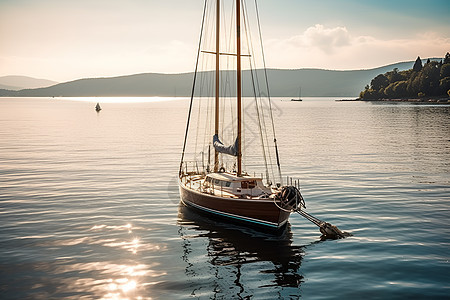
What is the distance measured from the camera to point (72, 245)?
25984mm

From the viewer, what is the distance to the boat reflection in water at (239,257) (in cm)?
2069

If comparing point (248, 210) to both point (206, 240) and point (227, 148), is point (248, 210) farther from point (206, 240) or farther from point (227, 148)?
point (227, 148)

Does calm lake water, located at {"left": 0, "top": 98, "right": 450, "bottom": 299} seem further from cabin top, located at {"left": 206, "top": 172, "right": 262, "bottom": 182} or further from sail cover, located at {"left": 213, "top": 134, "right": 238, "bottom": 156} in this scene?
sail cover, located at {"left": 213, "top": 134, "right": 238, "bottom": 156}

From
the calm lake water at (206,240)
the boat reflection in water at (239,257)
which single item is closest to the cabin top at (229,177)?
the boat reflection in water at (239,257)

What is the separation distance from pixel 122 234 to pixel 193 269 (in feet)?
25.4

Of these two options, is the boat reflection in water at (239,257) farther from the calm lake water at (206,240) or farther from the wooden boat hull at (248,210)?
the wooden boat hull at (248,210)

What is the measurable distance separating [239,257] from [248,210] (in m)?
4.55

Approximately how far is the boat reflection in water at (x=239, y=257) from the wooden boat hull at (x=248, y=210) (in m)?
0.77

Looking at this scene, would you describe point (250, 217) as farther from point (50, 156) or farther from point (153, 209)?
point (50, 156)

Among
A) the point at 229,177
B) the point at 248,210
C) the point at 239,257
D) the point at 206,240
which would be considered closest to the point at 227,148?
the point at 229,177

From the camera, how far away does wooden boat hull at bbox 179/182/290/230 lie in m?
27.2

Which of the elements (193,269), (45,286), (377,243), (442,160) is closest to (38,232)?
(45,286)

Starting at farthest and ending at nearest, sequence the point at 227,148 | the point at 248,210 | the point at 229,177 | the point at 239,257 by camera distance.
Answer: the point at 227,148 < the point at 229,177 < the point at 248,210 < the point at 239,257

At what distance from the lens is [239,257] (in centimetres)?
2412
